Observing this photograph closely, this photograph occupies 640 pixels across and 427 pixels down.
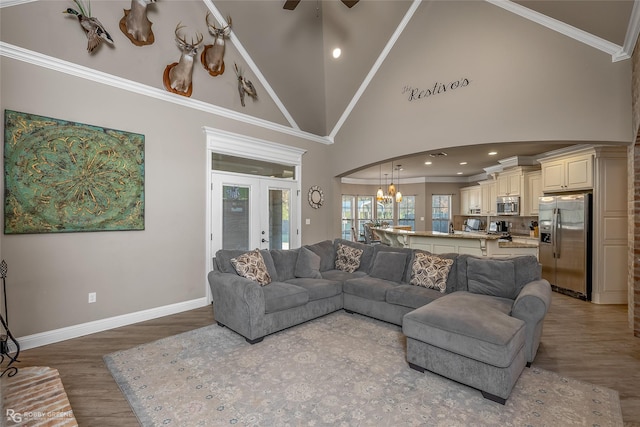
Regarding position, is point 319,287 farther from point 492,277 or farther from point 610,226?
point 610,226

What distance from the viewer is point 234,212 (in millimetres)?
4781

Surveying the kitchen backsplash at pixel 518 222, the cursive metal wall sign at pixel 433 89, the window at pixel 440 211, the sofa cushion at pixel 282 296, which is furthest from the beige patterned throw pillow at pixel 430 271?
the window at pixel 440 211

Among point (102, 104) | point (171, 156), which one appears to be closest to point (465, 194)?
point (171, 156)

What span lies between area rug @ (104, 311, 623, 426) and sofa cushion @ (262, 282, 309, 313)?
1.25 feet

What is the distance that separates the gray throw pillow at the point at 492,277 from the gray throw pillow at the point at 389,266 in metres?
0.84

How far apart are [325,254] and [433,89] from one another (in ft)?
10.1

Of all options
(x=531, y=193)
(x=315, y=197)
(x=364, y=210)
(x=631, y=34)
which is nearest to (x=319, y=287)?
(x=315, y=197)

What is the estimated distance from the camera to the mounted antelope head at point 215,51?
13.2 ft

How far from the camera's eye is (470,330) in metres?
2.22

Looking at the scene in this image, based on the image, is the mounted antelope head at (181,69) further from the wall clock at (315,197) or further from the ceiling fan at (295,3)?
the wall clock at (315,197)

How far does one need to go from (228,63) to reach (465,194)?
8834mm

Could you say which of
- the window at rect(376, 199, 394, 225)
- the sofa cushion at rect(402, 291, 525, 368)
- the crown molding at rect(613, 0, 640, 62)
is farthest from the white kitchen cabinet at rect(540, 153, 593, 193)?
the window at rect(376, 199, 394, 225)

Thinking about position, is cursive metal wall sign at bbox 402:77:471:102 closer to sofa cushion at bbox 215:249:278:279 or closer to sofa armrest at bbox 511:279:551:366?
sofa armrest at bbox 511:279:551:366

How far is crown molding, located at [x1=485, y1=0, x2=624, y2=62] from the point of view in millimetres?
3361
